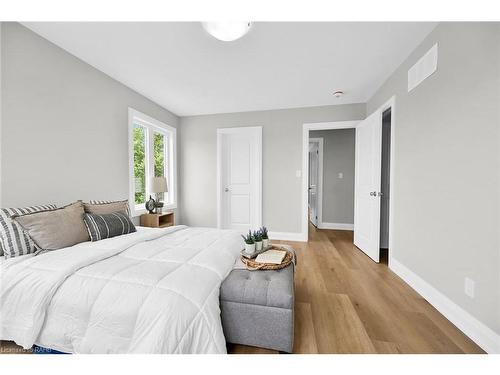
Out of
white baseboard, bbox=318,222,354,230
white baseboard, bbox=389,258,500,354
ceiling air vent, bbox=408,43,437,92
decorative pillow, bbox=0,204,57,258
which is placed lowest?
white baseboard, bbox=318,222,354,230

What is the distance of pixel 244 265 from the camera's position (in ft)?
4.94

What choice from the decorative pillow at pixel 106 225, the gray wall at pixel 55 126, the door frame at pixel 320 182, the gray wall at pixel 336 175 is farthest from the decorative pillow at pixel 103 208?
the gray wall at pixel 336 175

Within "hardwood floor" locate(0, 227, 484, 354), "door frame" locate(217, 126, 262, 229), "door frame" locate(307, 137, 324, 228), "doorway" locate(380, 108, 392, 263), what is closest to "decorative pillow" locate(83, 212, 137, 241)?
"hardwood floor" locate(0, 227, 484, 354)

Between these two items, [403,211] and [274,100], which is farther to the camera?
[274,100]

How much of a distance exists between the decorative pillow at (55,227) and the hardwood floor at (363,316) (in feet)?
4.99

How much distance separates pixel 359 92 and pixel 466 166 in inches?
83.5

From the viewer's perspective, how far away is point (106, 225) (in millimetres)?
1886

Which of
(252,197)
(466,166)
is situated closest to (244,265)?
(466,166)

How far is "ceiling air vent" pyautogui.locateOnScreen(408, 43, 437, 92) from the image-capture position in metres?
1.77

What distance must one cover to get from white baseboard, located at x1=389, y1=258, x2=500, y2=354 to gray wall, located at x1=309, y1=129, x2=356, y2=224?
2695 millimetres

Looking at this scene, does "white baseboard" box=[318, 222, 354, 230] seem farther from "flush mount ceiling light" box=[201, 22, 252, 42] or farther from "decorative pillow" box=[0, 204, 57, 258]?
"decorative pillow" box=[0, 204, 57, 258]
